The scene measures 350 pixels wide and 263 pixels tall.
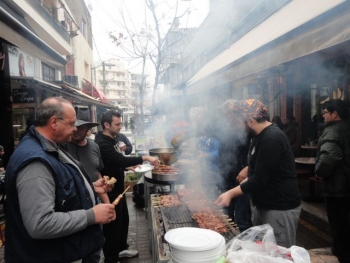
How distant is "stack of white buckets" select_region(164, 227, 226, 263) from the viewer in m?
1.82

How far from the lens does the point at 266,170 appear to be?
8.49 feet

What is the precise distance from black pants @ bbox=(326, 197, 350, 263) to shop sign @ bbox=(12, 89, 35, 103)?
21.4ft

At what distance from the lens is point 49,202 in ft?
5.82

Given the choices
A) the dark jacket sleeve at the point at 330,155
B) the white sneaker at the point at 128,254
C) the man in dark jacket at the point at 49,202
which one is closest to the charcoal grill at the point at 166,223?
the man in dark jacket at the point at 49,202

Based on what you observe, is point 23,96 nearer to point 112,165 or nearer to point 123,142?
point 123,142

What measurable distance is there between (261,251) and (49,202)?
1.40m

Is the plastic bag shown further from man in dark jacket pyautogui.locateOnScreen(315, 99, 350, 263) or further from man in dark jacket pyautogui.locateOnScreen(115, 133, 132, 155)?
man in dark jacket pyautogui.locateOnScreen(115, 133, 132, 155)

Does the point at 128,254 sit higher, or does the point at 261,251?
the point at 261,251

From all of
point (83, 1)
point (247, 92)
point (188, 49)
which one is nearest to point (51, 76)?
point (83, 1)

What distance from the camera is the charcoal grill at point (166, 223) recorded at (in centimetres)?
233

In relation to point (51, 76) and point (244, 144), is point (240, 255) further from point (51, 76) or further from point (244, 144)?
point (51, 76)

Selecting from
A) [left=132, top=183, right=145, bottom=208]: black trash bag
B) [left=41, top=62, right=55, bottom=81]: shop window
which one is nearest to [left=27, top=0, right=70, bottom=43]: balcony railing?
[left=41, top=62, right=55, bottom=81]: shop window

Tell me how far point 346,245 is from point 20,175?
12.4 feet

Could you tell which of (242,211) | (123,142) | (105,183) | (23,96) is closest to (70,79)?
(23,96)
